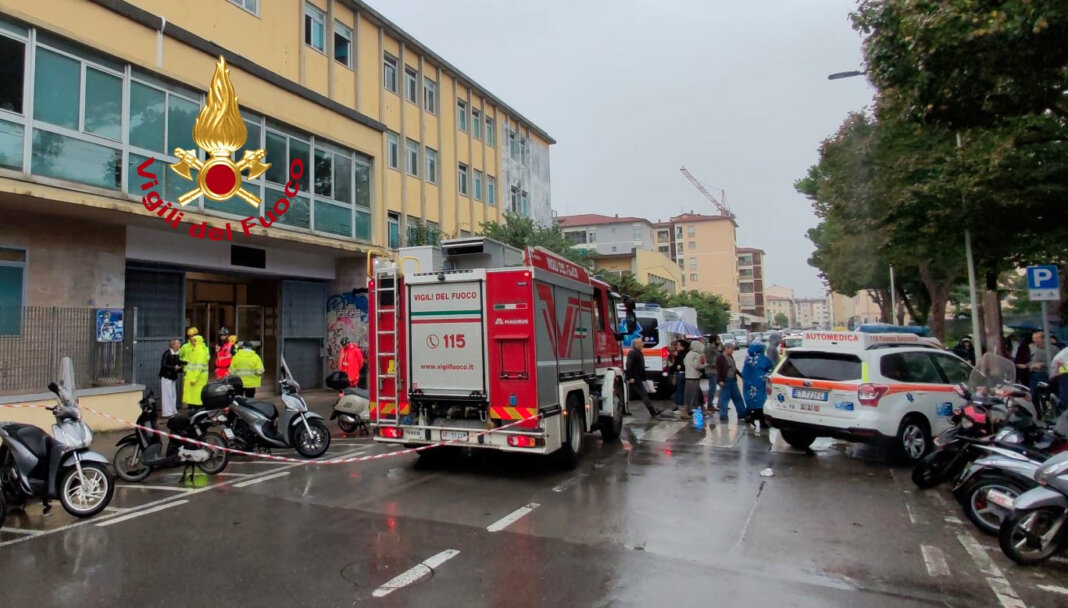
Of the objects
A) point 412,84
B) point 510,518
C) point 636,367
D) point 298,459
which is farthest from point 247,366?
point 412,84

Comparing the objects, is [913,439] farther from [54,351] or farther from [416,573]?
[54,351]

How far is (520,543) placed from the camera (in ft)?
16.9

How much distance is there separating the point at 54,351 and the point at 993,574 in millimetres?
13195

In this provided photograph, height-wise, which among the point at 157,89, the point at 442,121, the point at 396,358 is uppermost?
the point at 442,121

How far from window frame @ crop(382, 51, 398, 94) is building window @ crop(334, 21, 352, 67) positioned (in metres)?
1.54

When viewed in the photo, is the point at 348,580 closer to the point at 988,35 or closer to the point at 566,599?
the point at 566,599

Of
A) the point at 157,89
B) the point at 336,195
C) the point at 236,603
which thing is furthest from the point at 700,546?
the point at 336,195

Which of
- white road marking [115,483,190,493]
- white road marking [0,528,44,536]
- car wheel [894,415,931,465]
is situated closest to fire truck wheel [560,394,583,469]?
car wheel [894,415,931,465]

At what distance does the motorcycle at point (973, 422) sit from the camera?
6.45 meters


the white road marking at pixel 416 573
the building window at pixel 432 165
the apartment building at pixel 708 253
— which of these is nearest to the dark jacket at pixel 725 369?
the white road marking at pixel 416 573

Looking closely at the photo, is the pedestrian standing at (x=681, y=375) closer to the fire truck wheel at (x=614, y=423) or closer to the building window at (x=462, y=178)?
the fire truck wheel at (x=614, y=423)

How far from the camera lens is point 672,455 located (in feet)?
29.5

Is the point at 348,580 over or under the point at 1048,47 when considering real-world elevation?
under

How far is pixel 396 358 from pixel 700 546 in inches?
172
